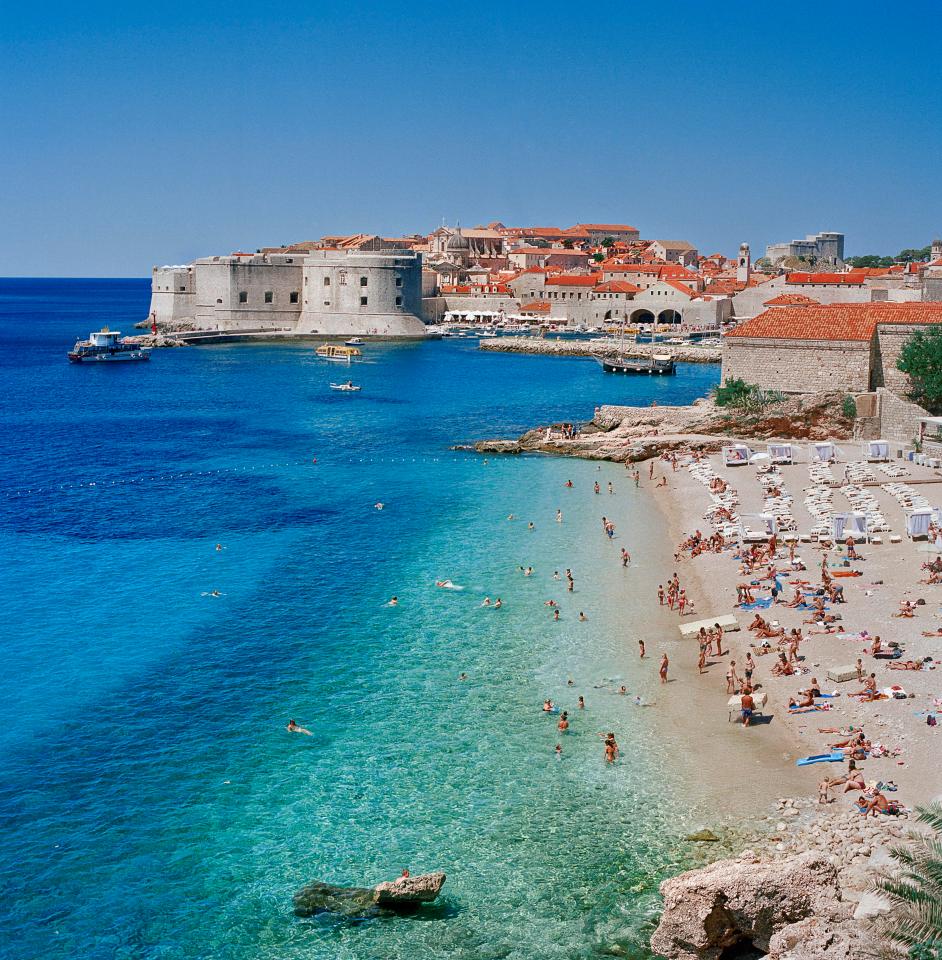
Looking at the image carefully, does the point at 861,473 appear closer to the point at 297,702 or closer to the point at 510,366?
the point at 297,702

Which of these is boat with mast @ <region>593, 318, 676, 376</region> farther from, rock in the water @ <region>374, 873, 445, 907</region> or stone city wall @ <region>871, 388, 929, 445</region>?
rock in the water @ <region>374, 873, 445, 907</region>

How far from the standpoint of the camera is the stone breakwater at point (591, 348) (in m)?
62.1

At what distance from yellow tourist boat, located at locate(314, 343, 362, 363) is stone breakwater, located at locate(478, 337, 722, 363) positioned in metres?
11.6

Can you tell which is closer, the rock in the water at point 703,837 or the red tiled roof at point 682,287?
the rock in the water at point 703,837

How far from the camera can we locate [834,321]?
98.4 ft

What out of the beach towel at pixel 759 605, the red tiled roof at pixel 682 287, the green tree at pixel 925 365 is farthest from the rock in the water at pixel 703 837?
the red tiled roof at pixel 682 287

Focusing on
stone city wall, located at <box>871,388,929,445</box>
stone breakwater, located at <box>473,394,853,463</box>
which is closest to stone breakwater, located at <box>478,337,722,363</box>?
stone breakwater, located at <box>473,394,853,463</box>

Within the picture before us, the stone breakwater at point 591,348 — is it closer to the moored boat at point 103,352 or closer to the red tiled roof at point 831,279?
the red tiled roof at point 831,279

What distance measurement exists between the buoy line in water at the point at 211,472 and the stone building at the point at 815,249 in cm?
10953

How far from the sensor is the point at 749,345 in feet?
101

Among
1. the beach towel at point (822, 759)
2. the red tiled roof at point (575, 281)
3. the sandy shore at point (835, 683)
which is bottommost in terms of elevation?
the beach towel at point (822, 759)

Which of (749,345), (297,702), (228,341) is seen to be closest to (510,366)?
(228,341)

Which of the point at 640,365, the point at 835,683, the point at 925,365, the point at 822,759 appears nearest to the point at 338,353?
the point at 640,365

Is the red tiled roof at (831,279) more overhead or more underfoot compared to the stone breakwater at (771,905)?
more overhead
